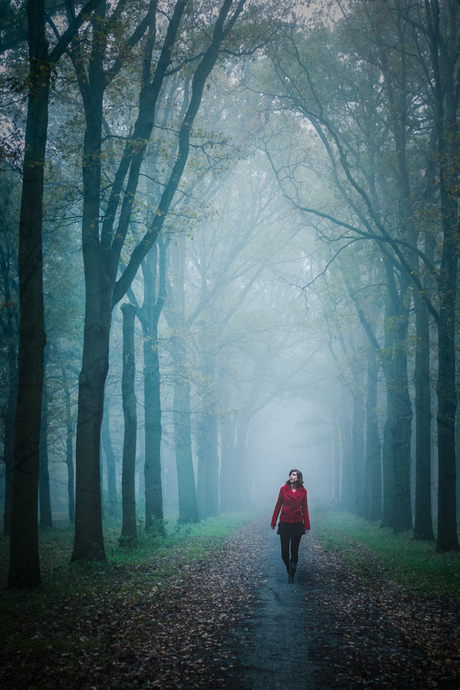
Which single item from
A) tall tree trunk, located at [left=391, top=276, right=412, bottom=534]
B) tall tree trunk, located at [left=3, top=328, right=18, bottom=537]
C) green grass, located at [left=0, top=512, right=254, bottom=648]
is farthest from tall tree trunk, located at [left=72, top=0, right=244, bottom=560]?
tall tree trunk, located at [left=391, top=276, right=412, bottom=534]

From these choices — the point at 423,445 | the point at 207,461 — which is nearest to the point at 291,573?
the point at 423,445

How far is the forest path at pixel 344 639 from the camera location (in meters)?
4.21

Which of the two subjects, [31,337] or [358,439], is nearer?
[31,337]

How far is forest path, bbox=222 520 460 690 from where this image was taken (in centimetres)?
421

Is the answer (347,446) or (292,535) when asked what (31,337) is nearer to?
(292,535)

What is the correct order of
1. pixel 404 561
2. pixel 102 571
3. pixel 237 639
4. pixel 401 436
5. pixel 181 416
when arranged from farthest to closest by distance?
pixel 181 416, pixel 401 436, pixel 404 561, pixel 102 571, pixel 237 639

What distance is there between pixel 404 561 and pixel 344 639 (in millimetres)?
5989

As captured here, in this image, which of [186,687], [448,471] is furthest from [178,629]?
[448,471]

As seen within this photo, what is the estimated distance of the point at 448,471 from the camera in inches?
464

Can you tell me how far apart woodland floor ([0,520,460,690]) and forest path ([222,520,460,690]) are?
0.01m

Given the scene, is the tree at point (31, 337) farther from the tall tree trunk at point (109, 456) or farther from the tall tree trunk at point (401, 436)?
the tall tree trunk at point (109, 456)

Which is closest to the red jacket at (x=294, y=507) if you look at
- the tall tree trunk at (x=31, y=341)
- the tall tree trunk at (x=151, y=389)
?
the tall tree trunk at (x=31, y=341)

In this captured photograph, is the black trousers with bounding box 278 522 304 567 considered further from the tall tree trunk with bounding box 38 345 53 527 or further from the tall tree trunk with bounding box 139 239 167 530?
the tall tree trunk with bounding box 38 345 53 527

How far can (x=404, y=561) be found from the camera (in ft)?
33.7
